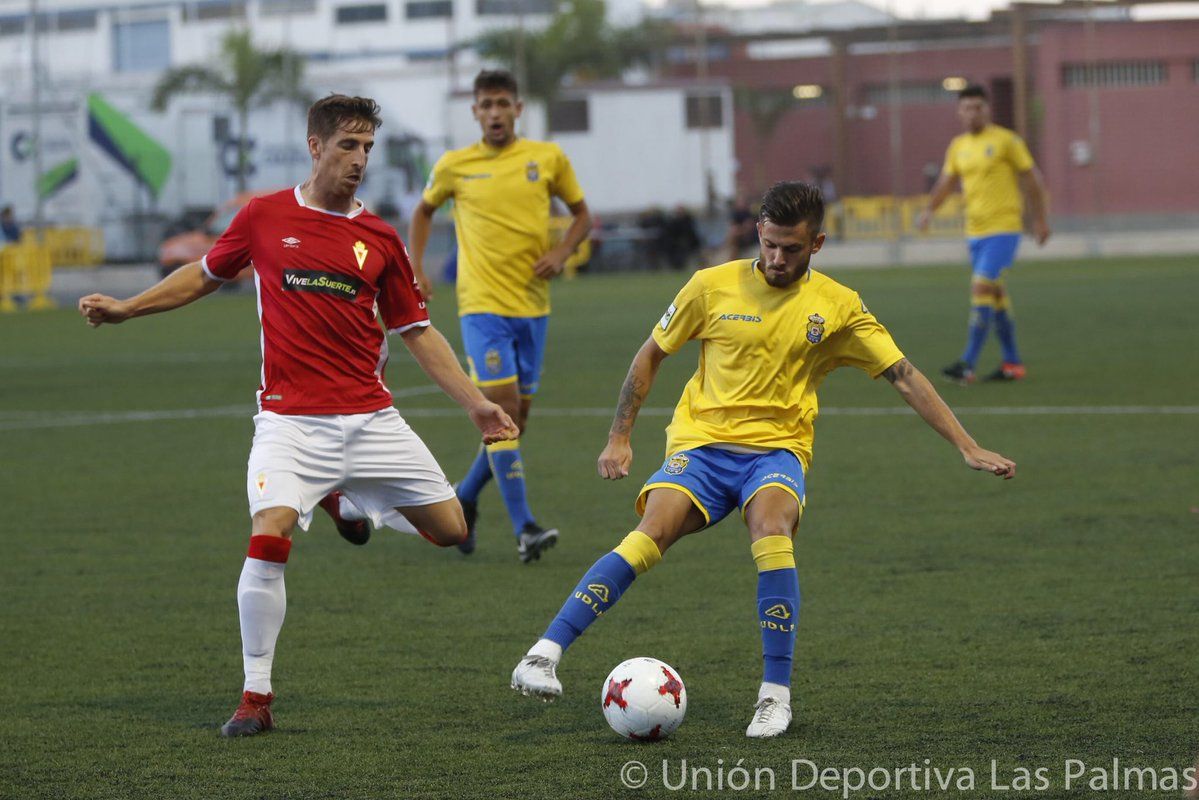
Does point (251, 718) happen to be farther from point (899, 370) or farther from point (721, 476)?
point (899, 370)

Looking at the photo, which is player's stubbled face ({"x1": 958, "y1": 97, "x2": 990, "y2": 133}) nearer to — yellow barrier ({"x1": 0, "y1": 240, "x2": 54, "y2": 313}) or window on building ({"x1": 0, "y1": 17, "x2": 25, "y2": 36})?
yellow barrier ({"x1": 0, "y1": 240, "x2": 54, "y2": 313})

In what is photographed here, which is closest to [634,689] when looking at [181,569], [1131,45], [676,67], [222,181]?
[181,569]

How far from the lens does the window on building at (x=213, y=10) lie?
77188 millimetres

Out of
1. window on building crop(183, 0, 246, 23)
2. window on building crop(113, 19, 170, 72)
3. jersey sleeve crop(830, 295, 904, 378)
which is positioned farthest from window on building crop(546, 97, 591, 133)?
jersey sleeve crop(830, 295, 904, 378)

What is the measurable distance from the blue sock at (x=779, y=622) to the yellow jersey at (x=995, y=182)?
10896 millimetres

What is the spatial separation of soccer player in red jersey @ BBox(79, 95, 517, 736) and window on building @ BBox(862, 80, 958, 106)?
53678mm

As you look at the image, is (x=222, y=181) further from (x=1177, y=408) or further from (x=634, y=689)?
(x=634, y=689)

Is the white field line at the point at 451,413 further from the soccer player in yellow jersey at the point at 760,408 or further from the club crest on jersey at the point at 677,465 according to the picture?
the club crest on jersey at the point at 677,465

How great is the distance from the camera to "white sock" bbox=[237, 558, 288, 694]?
557 centimetres

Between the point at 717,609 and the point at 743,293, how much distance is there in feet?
6.24

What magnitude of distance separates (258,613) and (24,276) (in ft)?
104

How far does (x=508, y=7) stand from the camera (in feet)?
266

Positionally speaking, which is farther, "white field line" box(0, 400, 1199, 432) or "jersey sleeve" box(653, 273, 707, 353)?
"white field line" box(0, 400, 1199, 432)

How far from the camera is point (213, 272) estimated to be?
590 cm
